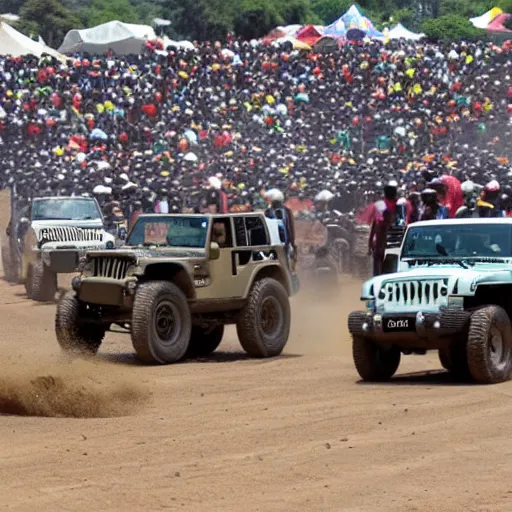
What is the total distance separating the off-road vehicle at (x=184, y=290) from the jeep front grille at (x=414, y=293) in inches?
106

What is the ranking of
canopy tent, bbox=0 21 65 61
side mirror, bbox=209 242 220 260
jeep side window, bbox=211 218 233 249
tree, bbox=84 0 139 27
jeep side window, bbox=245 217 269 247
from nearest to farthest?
side mirror, bbox=209 242 220 260, jeep side window, bbox=211 218 233 249, jeep side window, bbox=245 217 269 247, canopy tent, bbox=0 21 65 61, tree, bbox=84 0 139 27

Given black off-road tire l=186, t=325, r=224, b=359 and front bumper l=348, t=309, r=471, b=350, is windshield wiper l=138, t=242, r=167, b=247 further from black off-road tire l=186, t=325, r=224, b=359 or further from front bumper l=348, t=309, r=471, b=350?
front bumper l=348, t=309, r=471, b=350

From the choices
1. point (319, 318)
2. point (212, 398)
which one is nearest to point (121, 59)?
point (319, 318)

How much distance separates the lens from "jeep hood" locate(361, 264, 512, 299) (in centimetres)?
1114

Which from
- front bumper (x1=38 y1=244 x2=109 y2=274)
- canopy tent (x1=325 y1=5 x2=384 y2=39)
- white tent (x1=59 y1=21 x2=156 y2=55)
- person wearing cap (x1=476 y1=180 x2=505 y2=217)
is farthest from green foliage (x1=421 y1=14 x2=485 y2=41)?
person wearing cap (x1=476 y1=180 x2=505 y2=217)

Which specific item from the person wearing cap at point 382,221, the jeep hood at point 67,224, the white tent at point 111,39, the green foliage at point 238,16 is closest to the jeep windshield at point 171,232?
the person wearing cap at point 382,221

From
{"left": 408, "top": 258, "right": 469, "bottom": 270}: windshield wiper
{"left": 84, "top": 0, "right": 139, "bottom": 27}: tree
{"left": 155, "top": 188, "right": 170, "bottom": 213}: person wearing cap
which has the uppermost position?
{"left": 84, "top": 0, "right": 139, "bottom": 27}: tree

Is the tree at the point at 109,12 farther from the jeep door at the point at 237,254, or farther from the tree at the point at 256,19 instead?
the jeep door at the point at 237,254

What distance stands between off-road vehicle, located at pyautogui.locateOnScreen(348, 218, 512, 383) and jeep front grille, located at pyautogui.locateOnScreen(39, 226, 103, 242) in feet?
34.5

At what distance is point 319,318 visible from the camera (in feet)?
58.9

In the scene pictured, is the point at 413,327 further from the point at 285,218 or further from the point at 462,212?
the point at 285,218

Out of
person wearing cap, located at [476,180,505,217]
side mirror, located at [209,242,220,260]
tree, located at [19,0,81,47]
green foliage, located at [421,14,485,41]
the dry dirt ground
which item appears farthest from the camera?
tree, located at [19,0,81,47]

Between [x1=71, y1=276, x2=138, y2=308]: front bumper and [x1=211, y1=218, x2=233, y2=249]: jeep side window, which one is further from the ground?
[x1=211, y1=218, x2=233, y2=249]: jeep side window

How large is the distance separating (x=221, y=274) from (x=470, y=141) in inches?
863
